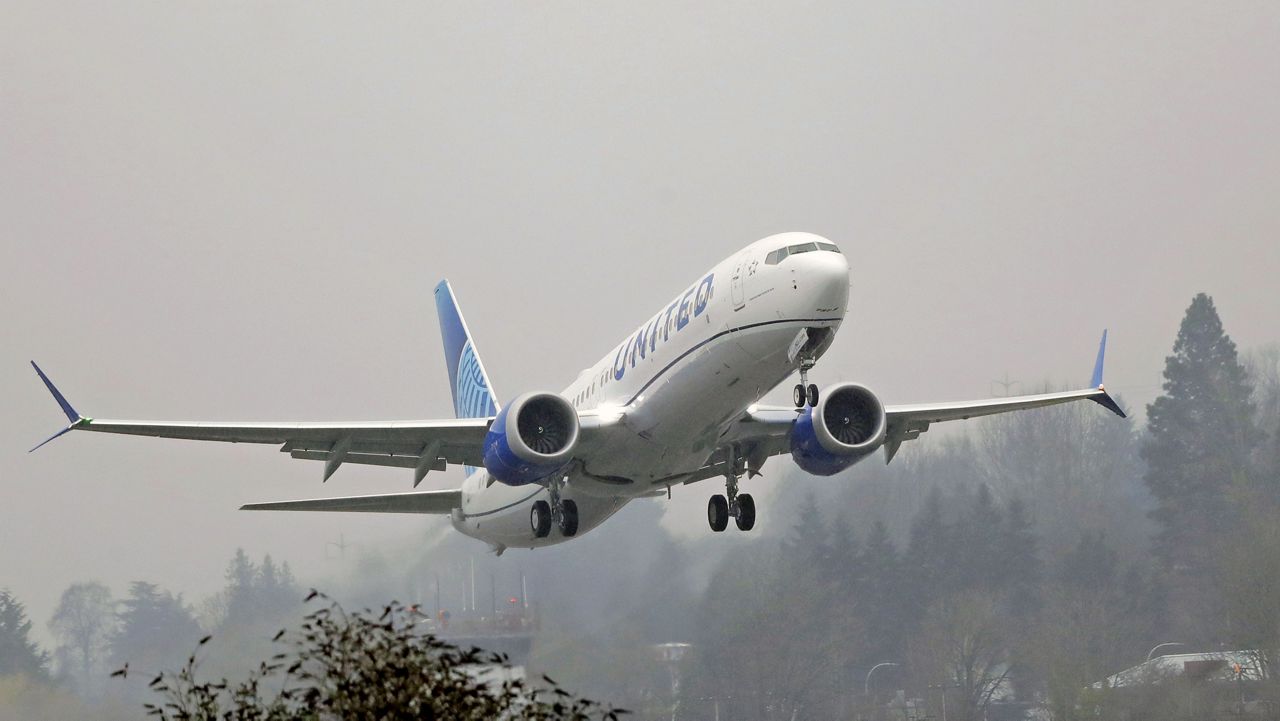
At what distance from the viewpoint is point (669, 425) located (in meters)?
25.3

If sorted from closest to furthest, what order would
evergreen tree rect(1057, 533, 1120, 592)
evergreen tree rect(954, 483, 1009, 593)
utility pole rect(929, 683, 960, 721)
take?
utility pole rect(929, 683, 960, 721)
evergreen tree rect(1057, 533, 1120, 592)
evergreen tree rect(954, 483, 1009, 593)

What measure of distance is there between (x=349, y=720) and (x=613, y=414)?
57.5 feet

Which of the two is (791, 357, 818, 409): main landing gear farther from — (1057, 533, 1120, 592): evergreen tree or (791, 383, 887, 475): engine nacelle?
(1057, 533, 1120, 592): evergreen tree

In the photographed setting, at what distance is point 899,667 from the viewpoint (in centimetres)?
4628

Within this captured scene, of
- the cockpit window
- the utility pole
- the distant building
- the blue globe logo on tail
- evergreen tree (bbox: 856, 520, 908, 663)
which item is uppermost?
the blue globe logo on tail

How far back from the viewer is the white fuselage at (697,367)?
2266 centimetres

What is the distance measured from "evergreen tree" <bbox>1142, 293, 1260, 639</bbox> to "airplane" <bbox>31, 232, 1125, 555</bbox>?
19.8 meters

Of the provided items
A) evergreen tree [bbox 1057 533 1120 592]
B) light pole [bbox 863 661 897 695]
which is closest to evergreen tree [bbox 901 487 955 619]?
light pole [bbox 863 661 897 695]

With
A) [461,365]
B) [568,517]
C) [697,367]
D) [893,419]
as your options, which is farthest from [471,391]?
[697,367]

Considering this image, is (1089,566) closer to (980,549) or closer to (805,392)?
(980,549)

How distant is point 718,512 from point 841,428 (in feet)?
11.4

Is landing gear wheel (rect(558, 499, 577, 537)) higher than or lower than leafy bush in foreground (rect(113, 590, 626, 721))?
higher

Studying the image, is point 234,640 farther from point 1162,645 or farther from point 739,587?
point 1162,645

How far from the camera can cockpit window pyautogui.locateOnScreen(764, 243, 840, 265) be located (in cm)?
2292
